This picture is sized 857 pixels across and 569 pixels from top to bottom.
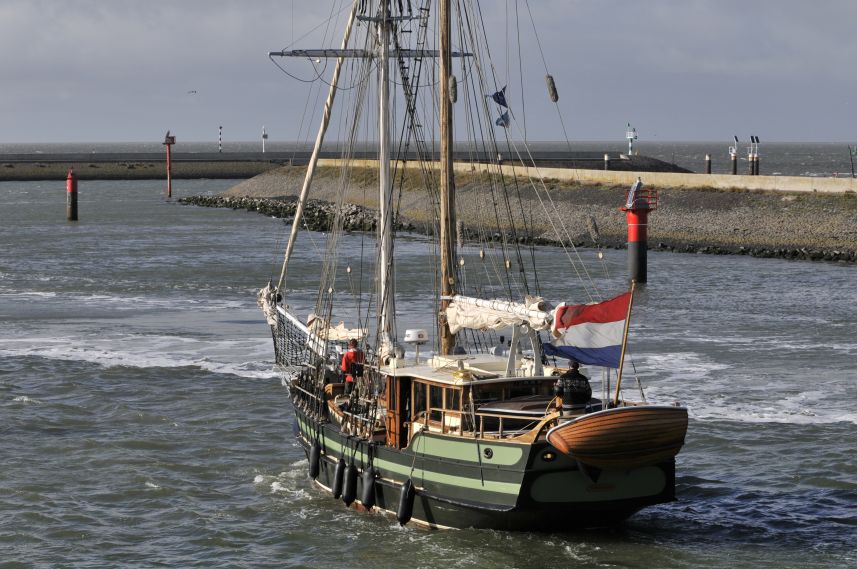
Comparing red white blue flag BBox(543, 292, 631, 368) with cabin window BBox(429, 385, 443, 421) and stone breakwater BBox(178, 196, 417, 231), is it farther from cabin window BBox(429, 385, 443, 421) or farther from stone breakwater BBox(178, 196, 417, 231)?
stone breakwater BBox(178, 196, 417, 231)

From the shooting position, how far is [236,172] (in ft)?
547

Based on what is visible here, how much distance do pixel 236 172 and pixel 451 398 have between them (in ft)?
477

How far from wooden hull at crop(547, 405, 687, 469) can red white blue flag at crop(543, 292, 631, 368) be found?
1.24m

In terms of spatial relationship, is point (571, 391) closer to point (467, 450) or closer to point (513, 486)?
point (513, 486)

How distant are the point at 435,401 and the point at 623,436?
389 centimetres

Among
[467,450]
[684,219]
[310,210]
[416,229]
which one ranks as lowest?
[467,450]

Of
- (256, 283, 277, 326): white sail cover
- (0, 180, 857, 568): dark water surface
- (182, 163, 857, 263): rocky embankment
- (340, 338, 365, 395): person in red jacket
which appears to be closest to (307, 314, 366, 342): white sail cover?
(340, 338, 365, 395): person in red jacket

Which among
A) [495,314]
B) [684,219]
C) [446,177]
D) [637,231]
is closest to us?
[495,314]

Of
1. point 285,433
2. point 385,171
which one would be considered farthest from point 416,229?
point 385,171

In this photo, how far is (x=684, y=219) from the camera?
76.4m

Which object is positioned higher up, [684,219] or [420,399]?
[684,219]

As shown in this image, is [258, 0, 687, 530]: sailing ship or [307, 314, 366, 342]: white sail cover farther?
[307, 314, 366, 342]: white sail cover

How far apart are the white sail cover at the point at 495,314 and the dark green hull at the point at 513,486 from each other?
2.45m

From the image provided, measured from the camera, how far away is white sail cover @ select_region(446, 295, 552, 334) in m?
23.8
